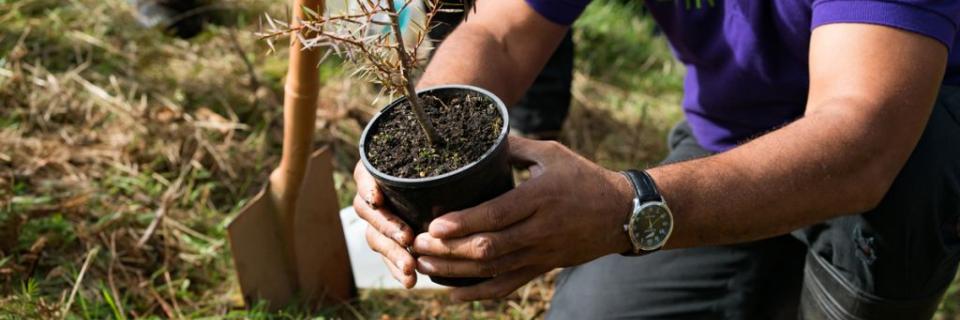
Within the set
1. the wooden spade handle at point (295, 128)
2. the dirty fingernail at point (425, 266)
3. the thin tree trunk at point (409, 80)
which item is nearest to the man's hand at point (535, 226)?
the dirty fingernail at point (425, 266)

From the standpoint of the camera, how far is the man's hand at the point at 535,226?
111 cm

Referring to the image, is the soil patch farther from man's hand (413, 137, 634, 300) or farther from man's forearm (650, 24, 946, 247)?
man's forearm (650, 24, 946, 247)

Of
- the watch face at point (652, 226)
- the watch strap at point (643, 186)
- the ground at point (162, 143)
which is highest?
the watch strap at point (643, 186)

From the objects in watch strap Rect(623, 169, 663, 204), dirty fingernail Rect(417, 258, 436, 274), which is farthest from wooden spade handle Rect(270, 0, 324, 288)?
watch strap Rect(623, 169, 663, 204)

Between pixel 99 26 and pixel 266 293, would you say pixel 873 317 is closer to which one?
pixel 266 293

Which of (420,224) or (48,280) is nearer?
(420,224)

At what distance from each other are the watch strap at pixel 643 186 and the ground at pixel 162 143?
562 millimetres

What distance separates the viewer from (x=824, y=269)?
1.57 m

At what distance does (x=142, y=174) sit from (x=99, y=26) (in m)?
0.85

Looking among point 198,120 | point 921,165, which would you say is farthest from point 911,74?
point 198,120

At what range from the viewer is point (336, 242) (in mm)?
1976

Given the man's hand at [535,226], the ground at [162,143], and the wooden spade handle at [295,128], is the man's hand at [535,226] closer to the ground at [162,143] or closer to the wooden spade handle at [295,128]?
the ground at [162,143]

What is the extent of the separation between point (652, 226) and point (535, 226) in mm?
162

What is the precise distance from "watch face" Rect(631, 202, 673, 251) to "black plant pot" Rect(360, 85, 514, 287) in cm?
17
